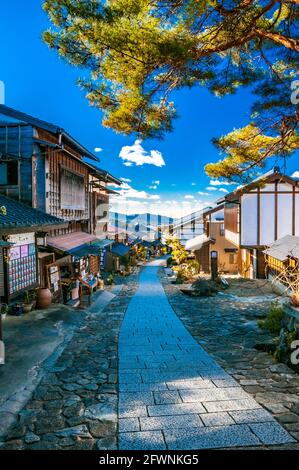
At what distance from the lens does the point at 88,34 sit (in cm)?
724

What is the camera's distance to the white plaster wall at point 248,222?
945 inches

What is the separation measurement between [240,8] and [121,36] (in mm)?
2868

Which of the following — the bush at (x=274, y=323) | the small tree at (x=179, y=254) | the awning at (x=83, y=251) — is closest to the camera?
the bush at (x=274, y=323)

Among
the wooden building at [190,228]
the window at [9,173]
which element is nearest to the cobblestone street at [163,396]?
the window at [9,173]

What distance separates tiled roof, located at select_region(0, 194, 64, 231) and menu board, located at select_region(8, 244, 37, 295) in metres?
1.35

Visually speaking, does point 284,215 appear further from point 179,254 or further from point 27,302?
point 27,302

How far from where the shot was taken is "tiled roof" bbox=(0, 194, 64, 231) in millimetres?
9049

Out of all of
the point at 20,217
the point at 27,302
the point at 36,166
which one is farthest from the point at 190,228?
the point at 20,217

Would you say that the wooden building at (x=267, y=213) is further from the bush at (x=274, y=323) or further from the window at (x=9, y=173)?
the window at (x=9, y=173)

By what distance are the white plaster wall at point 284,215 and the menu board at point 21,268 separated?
62.0 ft

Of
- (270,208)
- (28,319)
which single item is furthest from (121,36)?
(270,208)

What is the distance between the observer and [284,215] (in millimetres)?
23891
